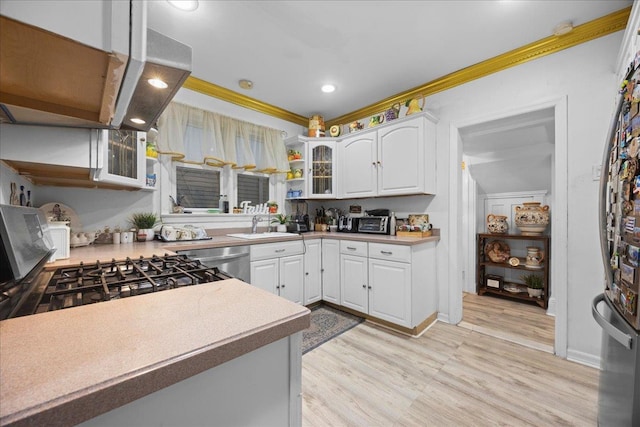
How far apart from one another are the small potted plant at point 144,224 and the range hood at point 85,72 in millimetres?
1404

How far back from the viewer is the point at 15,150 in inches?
44.3

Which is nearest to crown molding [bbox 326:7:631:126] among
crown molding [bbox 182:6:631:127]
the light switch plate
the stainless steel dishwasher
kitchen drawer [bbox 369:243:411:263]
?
crown molding [bbox 182:6:631:127]

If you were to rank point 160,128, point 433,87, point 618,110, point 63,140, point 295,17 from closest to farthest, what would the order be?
point 618,110 → point 63,140 → point 295,17 → point 160,128 → point 433,87

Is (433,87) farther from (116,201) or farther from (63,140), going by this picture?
(116,201)

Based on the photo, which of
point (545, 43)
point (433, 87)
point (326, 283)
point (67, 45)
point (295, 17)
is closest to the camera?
point (67, 45)

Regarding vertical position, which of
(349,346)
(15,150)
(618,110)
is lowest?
(349,346)

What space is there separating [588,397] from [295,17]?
3.05 meters

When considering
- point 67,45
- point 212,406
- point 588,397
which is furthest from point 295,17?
point 588,397

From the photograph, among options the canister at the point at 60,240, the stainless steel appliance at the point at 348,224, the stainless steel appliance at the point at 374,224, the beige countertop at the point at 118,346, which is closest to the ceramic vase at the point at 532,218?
the stainless steel appliance at the point at 374,224

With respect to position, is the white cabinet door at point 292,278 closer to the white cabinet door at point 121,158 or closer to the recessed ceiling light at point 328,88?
the white cabinet door at point 121,158

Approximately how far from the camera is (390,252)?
2.43 m

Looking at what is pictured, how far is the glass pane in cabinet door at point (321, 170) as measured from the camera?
10.9 ft

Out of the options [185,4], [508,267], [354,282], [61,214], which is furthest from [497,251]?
[61,214]

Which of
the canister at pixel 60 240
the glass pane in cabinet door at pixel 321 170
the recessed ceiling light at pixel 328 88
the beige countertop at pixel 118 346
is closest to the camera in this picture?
the beige countertop at pixel 118 346
